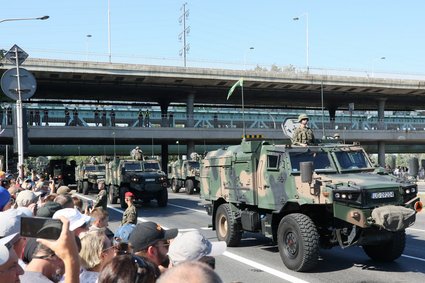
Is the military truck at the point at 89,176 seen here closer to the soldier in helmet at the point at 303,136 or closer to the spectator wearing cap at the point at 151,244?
the soldier in helmet at the point at 303,136

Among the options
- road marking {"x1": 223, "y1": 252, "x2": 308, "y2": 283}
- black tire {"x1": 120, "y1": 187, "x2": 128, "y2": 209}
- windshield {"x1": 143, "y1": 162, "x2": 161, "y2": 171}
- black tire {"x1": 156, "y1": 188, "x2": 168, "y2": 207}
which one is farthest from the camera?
windshield {"x1": 143, "y1": 162, "x2": 161, "y2": 171}

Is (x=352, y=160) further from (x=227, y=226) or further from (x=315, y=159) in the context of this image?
(x=227, y=226)

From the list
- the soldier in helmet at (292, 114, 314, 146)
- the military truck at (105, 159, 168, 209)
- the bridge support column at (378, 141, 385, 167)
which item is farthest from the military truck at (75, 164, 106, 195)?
the bridge support column at (378, 141, 385, 167)

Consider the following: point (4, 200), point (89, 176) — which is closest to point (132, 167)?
point (89, 176)

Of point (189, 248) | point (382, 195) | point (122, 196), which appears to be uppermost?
point (189, 248)

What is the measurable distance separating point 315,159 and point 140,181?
11853 millimetres

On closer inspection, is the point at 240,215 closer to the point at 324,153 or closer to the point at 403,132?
the point at 324,153

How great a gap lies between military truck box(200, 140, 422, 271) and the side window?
0.06ft

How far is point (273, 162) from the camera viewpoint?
32.1 feet

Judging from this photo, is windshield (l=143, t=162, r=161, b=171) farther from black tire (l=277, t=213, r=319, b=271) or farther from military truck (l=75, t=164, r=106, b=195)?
black tire (l=277, t=213, r=319, b=271)

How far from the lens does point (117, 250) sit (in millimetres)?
4082

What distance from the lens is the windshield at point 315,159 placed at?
9375 millimetres

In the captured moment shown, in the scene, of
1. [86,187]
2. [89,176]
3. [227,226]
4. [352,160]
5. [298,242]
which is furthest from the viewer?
[89,176]

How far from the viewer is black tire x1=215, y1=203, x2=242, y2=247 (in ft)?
36.0
